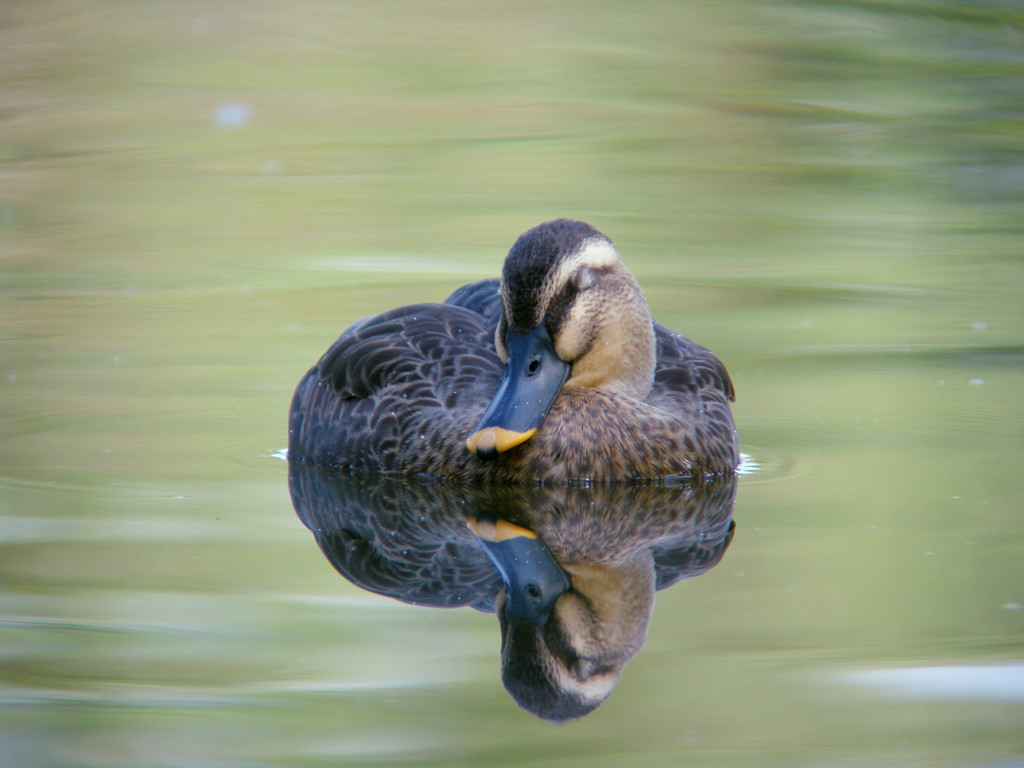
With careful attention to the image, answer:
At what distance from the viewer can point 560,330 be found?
7016 millimetres

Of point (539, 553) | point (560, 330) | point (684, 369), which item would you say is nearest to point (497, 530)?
point (539, 553)

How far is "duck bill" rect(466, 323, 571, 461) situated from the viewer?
676 cm

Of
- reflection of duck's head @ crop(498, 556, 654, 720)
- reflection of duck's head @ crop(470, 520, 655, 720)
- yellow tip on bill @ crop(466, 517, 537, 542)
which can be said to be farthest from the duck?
reflection of duck's head @ crop(498, 556, 654, 720)

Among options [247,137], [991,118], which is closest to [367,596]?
[247,137]

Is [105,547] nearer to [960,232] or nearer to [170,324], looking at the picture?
[170,324]

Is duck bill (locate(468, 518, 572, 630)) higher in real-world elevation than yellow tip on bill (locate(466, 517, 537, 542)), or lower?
higher

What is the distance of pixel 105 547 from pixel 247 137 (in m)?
10.6

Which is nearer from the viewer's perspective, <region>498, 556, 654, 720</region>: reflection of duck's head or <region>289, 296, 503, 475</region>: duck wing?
<region>498, 556, 654, 720</region>: reflection of duck's head

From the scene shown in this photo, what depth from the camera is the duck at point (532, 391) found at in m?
6.92

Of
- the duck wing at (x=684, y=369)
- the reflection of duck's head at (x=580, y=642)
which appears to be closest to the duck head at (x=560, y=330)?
the duck wing at (x=684, y=369)

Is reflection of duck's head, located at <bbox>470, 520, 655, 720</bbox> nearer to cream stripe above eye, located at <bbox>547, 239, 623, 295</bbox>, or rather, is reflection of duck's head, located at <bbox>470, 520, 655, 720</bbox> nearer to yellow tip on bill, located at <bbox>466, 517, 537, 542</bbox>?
yellow tip on bill, located at <bbox>466, 517, 537, 542</bbox>

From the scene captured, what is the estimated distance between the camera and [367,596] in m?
5.57

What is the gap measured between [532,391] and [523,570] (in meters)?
1.24

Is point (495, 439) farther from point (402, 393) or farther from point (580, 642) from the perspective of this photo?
point (580, 642)
